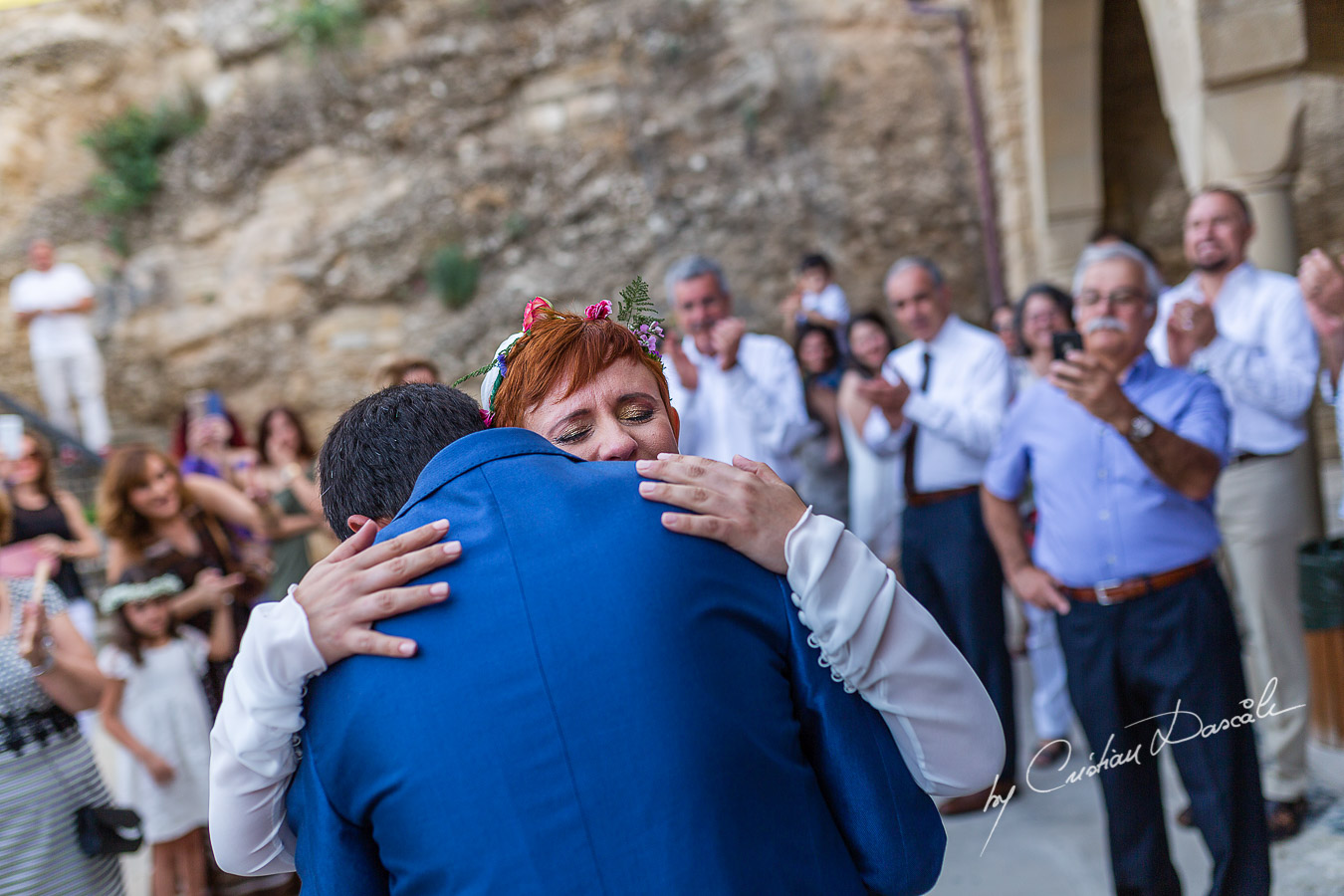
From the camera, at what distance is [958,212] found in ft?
34.0

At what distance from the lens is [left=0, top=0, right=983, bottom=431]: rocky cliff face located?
408 inches

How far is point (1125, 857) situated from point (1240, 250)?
7.85 feet

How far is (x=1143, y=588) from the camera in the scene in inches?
116

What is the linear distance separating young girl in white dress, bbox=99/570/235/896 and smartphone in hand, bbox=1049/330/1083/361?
328 centimetres

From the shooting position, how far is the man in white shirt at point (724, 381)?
461cm

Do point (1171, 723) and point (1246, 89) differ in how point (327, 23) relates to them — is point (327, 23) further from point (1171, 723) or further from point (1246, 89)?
point (1171, 723)

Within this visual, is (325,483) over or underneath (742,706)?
over

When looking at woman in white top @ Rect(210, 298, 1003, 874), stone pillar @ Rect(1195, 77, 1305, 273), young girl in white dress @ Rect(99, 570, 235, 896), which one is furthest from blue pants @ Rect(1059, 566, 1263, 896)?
young girl in white dress @ Rect(99, 570, 235, 896)

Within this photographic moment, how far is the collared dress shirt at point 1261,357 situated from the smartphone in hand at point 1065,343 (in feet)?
2.96

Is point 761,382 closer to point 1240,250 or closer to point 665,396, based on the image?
point 1240,250

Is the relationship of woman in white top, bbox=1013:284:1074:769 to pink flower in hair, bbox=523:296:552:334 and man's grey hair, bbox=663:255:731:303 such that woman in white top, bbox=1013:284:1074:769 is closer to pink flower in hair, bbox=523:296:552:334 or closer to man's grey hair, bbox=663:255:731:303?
man's grey hair, bbox=663:255:731:303

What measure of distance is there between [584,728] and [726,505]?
1.06 ft

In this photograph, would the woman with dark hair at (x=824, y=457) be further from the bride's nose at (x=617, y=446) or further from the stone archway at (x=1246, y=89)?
the bride's nose at (x=617, y=446)

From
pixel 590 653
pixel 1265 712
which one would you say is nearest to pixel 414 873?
pixel 590 653
